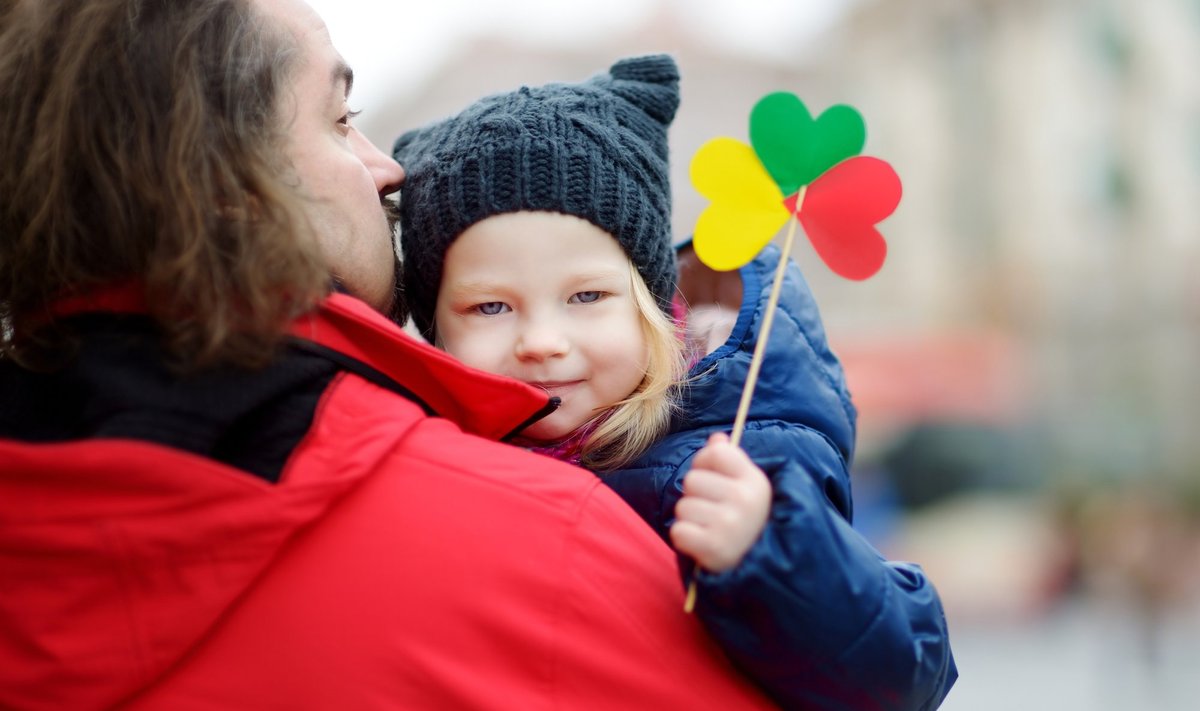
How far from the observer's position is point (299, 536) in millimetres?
1401

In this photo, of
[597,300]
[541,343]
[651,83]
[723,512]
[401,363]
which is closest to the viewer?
[723,512]

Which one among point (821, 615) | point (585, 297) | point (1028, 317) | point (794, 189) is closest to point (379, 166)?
point (585, 297)

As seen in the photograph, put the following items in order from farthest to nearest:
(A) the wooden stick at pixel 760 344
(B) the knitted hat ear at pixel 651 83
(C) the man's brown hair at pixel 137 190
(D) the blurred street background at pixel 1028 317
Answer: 1. (D) the blurred street background at pixel 1028 317
2. (B) the knitted hat ear at pixel 651 83
3. (A) the wooden stick at pixel 760 344
4. (C) the man's brown hair at pixel 137 190

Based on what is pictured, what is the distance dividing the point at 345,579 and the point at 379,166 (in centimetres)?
91

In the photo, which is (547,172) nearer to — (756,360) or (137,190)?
(756,360)

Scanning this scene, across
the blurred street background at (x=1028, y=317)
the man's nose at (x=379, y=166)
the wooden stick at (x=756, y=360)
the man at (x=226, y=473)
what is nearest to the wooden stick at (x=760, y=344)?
the wooden stick at (x=756, y=360)

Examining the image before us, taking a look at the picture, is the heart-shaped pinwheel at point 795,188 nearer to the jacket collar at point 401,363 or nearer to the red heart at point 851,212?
the red heart at point 851,212

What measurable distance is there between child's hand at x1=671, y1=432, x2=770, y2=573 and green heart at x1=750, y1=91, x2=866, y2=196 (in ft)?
1.52

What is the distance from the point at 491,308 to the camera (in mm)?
2066

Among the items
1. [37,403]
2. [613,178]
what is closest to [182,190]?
[37,403]

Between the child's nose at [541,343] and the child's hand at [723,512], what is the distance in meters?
0.55

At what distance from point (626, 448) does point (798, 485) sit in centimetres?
55

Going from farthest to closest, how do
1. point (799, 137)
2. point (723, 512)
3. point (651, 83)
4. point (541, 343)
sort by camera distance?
point (651, 83), point (541, 343), point (799, 137), point (723, 512)

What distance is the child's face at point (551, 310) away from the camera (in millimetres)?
2002
